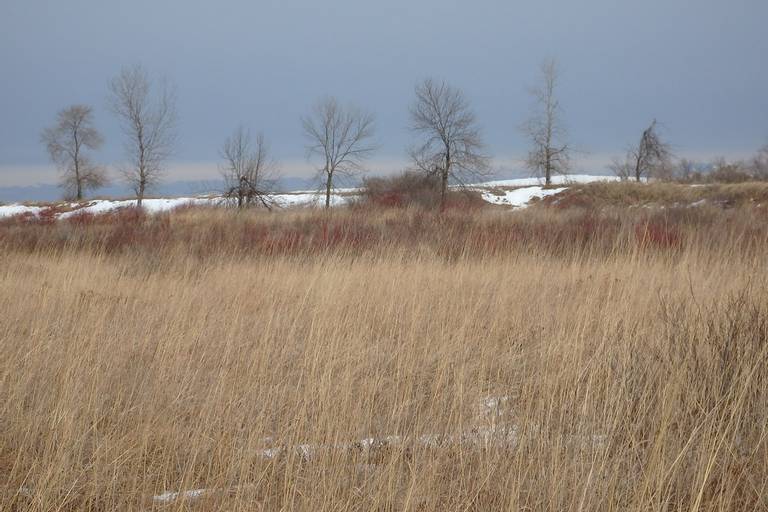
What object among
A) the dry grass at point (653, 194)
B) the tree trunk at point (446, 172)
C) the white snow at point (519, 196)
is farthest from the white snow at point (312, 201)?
the dry grass at point (653, 194)

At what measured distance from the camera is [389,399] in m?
3.21

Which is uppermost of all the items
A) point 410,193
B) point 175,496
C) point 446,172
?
point 446,172

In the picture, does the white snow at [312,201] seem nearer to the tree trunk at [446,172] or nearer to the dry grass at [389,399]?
the tree trunk at [446,172]

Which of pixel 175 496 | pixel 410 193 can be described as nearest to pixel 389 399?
pixel 175 496

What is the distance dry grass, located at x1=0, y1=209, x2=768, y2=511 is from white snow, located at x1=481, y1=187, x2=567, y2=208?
71.7 feet

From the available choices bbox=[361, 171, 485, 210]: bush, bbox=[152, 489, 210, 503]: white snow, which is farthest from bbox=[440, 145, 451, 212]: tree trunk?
bbox=[152, 489, 210, 503]: white snow

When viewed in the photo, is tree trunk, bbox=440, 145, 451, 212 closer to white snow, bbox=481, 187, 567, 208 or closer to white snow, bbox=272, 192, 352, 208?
white snow, bbox=272, 192, 352, 208

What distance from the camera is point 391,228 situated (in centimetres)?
1236

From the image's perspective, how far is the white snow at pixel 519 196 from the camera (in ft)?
91.5

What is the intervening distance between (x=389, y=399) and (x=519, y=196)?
2741 cm

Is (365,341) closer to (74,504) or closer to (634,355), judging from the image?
(634,355)

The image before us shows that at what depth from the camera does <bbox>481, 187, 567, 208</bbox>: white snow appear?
27875 millimetres

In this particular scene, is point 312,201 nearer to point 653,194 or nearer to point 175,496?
point 653,194

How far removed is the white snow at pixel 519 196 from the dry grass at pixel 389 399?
2186 cm
